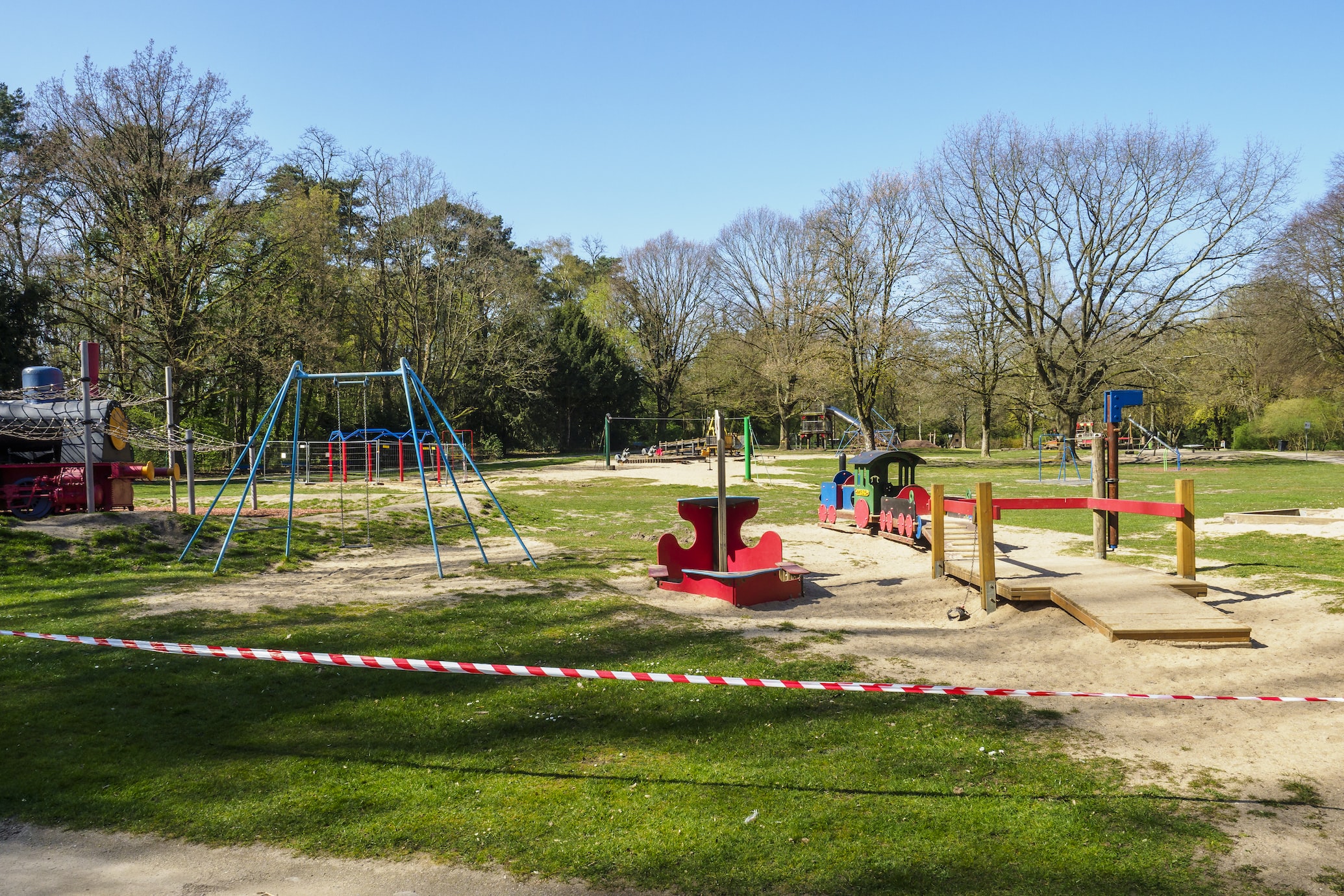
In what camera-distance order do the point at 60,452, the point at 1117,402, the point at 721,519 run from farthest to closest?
the point at 60,452
the point at 1117,402
the point at 721,519

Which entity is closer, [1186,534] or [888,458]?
[1186,534]

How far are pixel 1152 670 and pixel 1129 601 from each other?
1.64 meters

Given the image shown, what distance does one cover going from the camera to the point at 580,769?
4988 mm

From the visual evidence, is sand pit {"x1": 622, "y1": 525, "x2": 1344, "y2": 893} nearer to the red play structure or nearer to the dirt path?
the red play structure

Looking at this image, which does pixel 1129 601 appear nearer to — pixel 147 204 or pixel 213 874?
pixel 213 874

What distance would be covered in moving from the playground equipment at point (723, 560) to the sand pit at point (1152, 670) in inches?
8.3

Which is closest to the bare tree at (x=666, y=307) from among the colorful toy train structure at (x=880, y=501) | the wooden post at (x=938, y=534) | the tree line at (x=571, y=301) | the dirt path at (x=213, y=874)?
the tree line at (x=571, y=301)

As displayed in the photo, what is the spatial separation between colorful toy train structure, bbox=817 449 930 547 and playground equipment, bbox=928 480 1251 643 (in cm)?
377

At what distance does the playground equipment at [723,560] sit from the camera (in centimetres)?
1013

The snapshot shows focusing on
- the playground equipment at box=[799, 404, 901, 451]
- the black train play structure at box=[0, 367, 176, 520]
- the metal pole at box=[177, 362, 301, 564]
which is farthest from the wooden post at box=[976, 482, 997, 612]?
the playground equipment at box=[799, 404, 901, 451]

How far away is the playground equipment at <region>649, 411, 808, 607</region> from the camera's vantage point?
10133 millimetres

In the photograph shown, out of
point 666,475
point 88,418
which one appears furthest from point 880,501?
point 666,475

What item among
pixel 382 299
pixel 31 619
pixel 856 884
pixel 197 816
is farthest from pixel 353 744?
pixel 382 299

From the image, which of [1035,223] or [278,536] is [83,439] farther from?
[1035,223]
